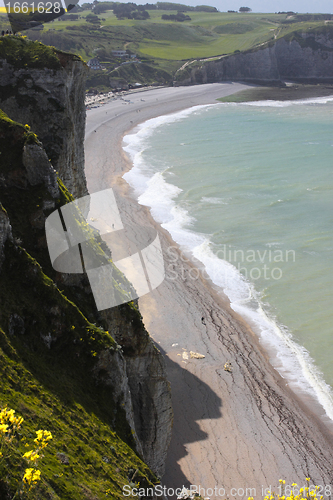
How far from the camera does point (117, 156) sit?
5569 centimetres

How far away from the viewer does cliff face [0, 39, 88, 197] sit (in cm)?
1773

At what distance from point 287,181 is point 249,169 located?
19.5ft

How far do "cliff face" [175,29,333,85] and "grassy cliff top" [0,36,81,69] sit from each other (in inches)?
4371

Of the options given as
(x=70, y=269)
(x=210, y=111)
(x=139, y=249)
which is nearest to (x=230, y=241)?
(x=139, y=249)

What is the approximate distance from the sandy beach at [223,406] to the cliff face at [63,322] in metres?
3.37

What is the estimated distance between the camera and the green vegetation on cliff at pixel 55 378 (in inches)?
298

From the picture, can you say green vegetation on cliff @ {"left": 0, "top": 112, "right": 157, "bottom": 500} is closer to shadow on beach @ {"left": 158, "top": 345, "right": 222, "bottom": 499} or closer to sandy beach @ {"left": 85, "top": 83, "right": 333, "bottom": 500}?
shadow on beach @ {"left": 158, "top": 345, "right": 222, "bottom": 499}

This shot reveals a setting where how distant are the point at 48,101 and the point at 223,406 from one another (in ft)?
54.1

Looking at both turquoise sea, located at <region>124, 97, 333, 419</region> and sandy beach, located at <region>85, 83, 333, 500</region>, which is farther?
turquoise sea, located at <region>124, 97, 333, 419</region>

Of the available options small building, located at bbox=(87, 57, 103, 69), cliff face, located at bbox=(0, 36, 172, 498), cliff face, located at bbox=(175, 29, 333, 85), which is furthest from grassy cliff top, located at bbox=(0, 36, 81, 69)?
cliff face, located at bbox=(175, 29, 333, 85)

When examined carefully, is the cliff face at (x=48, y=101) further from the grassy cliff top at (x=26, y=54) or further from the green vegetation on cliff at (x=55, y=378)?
the green vegetation on cliff at (x=55, y=378)

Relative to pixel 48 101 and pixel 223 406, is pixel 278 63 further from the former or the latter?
pixel 223 406

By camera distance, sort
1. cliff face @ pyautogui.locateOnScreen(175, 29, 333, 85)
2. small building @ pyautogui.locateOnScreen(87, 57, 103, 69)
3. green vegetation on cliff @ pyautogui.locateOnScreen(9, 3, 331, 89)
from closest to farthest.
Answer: small building @ pyautogui.locateOnScreen(87, 57, 103, 69) → green vegetation on cliff @ pyautogui.locateOnScreen(9, 3, 331, 89) → cliff face @ pyautogui.locateOnScreen(175, 29, 333, 85)

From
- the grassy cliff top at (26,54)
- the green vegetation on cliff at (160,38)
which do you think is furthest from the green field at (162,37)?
the grassy cliff top at (26,54)
